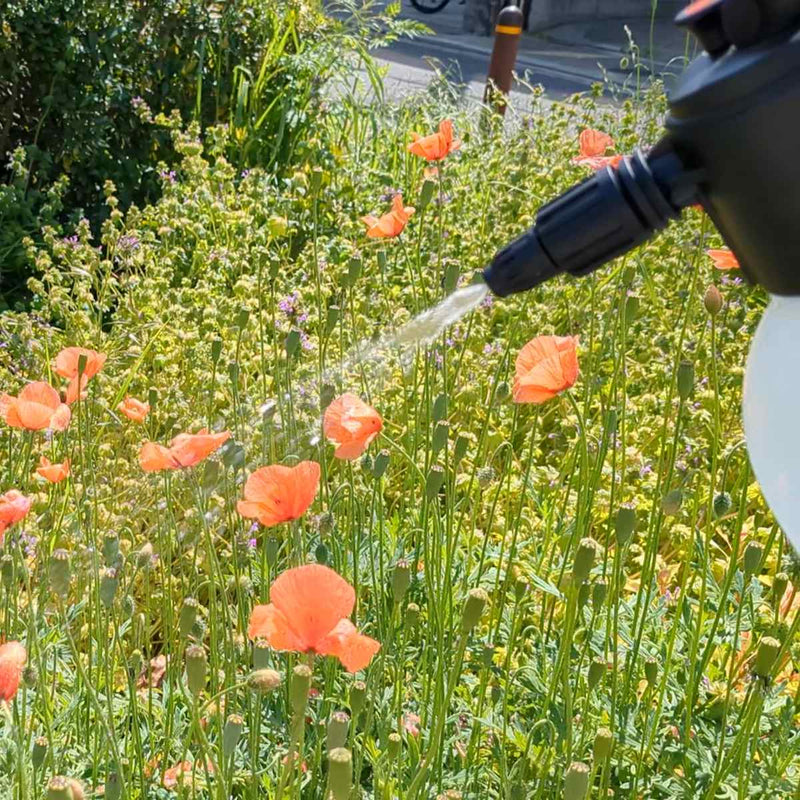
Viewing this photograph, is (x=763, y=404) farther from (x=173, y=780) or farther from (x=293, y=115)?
(x=293, y=115)

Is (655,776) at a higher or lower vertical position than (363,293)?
lower

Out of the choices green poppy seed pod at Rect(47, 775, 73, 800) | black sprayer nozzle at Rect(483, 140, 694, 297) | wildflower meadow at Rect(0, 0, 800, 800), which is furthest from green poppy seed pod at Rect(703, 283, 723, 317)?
black sprayer nozzle at Rect(483, 140, 694, 297)

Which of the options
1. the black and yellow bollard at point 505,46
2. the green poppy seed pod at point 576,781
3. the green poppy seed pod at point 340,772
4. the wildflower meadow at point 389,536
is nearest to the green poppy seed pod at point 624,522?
the wildflower meadow at point 389,536

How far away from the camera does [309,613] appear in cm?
101

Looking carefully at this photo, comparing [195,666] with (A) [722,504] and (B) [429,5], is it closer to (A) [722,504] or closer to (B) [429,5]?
(A) [722,504]

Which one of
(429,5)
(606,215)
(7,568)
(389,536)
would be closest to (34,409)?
(7,568)

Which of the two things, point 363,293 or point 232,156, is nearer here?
point 363,293

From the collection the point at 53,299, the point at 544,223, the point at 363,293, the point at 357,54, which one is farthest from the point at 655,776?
the point at 357,54

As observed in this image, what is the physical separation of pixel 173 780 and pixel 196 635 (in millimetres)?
180

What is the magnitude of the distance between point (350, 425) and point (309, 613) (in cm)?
42

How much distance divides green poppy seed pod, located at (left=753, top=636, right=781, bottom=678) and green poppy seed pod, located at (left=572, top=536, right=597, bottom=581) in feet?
0.59

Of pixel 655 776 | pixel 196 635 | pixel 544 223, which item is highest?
pixel 544 223

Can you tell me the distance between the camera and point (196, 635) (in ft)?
5.09

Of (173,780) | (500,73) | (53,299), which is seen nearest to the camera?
(173,780)
